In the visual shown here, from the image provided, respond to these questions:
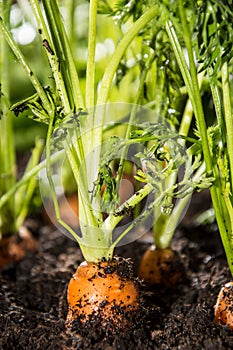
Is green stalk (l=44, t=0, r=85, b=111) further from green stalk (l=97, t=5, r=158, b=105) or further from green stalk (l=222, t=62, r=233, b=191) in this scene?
green stalk (l=222, t=62, r=233, b=191)

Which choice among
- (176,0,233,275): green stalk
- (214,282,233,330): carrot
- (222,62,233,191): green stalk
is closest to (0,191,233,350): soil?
(214,282,233,330): carrot

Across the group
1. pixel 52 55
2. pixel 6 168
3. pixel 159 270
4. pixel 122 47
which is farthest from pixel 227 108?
pixel 6 168

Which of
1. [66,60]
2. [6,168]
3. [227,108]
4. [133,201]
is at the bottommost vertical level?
[6,168]

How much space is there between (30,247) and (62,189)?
32 centimetres

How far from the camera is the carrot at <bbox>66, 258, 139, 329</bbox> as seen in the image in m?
0.96

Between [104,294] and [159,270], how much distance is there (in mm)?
288

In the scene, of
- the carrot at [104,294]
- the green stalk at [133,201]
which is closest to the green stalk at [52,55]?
the green stalk at [133,201]

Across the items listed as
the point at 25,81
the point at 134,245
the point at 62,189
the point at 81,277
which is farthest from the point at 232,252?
the point at 25,81

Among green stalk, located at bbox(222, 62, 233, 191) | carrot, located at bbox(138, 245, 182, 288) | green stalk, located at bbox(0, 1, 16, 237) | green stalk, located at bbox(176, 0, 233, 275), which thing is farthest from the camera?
green stalk, located at bbox(0, 1, 16, 237)

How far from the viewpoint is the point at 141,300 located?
102 cm

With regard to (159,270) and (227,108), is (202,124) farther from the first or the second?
(159,270)

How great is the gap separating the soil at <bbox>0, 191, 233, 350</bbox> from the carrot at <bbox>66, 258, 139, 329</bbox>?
2 cm

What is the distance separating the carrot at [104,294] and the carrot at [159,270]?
234 mm

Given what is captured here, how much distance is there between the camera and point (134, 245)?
1.47 m
